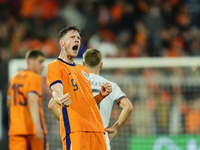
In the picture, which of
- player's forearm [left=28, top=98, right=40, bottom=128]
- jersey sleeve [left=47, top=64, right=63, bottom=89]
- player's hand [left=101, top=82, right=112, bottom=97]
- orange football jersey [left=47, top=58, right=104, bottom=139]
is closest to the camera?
jersey sleeve [left=47, top=64, right=63, bottom=89]

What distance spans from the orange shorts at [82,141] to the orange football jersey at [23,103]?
201 centimetres

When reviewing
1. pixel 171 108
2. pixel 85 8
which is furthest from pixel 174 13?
pixel 171 108

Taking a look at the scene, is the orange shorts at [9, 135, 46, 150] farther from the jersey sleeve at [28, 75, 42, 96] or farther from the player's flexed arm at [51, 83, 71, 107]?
the player's flexed arm at [51, 83, 71, 107]

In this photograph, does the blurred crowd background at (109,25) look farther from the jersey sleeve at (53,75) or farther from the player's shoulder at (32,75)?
the jersey sleeve at (53,75)

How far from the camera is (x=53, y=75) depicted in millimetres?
3332

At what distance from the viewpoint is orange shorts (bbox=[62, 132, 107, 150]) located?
3373 millimetres

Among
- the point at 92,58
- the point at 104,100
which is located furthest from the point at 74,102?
the point at 92,58

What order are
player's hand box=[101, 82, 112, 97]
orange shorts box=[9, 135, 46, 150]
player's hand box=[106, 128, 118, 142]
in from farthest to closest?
orange shorts box=[9, 135, 46, 150] → player's hand box=[106, 128, 118, 142] → player's hand box=[101, 82, 112, 97]

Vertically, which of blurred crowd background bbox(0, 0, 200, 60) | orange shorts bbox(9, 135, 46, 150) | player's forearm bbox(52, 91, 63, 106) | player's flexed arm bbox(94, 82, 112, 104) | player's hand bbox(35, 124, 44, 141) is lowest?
orange shorts bbox(9, 135, 46, 150)

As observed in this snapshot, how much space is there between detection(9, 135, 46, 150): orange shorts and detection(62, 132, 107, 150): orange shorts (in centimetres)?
199

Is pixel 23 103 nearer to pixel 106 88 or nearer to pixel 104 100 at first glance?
pixel 104 100

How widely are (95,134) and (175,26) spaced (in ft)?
29.0

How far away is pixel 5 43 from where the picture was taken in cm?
1130

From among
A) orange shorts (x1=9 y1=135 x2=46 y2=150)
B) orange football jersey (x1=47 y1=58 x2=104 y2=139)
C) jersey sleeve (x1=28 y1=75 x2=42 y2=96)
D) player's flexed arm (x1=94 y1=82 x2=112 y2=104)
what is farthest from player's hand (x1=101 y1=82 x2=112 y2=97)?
orange shorts (x1=9 y1=135 x2=46 y2=150)
